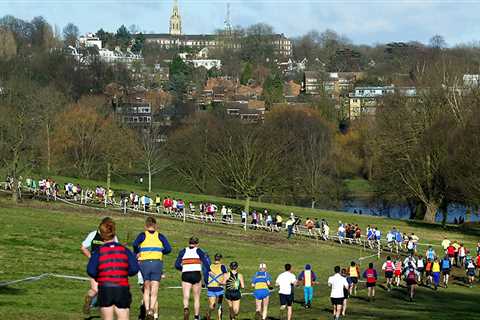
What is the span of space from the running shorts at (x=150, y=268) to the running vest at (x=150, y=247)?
84 millimetres

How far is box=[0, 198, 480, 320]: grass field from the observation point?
89.5 ft

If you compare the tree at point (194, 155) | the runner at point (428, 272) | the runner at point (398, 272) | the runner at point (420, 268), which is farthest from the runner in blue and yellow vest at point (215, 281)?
the tree at point (194, 155)

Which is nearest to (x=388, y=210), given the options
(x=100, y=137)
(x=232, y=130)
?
(x=232, y=130)

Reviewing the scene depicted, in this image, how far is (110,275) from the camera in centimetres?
1459

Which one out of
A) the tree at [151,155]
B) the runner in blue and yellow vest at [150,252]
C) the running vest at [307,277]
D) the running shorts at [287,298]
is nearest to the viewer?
the runner in blue and yellow vest at [150,252]

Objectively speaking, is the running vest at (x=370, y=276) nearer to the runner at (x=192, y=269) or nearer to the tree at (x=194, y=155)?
the runner at (x=192, y=269)

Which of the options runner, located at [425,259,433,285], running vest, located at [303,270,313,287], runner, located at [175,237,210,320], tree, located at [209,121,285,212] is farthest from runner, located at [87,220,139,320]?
tree, located at [209,121,285,212]

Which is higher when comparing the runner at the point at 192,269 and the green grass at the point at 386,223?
the runner at the point at 192,269

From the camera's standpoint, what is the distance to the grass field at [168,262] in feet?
89.5

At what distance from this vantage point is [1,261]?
3538cm

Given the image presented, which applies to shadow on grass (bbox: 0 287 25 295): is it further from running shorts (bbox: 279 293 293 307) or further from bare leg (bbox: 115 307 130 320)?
bare leg (bbox: 115 307 130 320)

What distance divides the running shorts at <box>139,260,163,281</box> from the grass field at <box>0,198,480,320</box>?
3.09 metres

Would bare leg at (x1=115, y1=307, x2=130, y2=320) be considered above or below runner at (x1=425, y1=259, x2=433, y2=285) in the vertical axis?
above

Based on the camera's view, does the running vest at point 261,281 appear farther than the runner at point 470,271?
No
